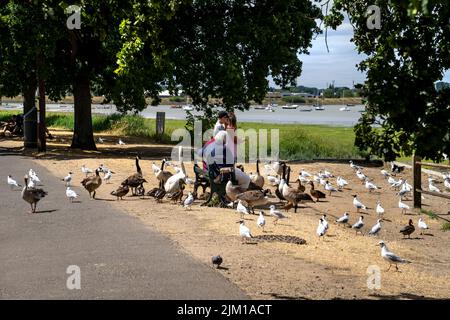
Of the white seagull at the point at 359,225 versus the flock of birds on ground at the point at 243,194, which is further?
the white seagull at the point at 359,225

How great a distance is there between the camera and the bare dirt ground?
8922 mm

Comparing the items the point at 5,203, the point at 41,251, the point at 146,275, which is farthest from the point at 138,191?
the point at 146,275

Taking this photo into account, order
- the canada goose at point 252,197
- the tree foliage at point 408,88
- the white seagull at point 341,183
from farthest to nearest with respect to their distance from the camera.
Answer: the white seagull at point 341,183 → the canada goose at point 252,197 → the tree foliage at point 408,88

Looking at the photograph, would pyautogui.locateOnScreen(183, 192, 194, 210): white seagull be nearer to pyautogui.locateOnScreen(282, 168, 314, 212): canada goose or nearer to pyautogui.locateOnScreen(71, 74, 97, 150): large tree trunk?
pyautogui.locateOnScreen(282, 168, 314, 212): canada goose

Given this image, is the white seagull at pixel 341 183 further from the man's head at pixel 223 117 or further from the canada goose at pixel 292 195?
the man's head at pixel 223 117

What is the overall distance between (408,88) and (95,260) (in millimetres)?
5139

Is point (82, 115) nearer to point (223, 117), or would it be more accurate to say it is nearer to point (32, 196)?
point (32, 196)

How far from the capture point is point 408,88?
26.1 feet

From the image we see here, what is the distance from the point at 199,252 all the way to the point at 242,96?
21.4m

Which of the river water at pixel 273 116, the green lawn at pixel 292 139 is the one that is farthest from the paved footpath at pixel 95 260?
the river water at pixel 273 116

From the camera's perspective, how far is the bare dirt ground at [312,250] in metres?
8.92

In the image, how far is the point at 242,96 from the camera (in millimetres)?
31312

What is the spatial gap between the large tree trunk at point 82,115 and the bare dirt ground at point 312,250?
1279 centimetres

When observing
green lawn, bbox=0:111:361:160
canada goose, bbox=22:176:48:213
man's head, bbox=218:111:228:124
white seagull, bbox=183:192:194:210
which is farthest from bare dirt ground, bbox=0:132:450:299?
green lawn, bbox=0:111:361:160
